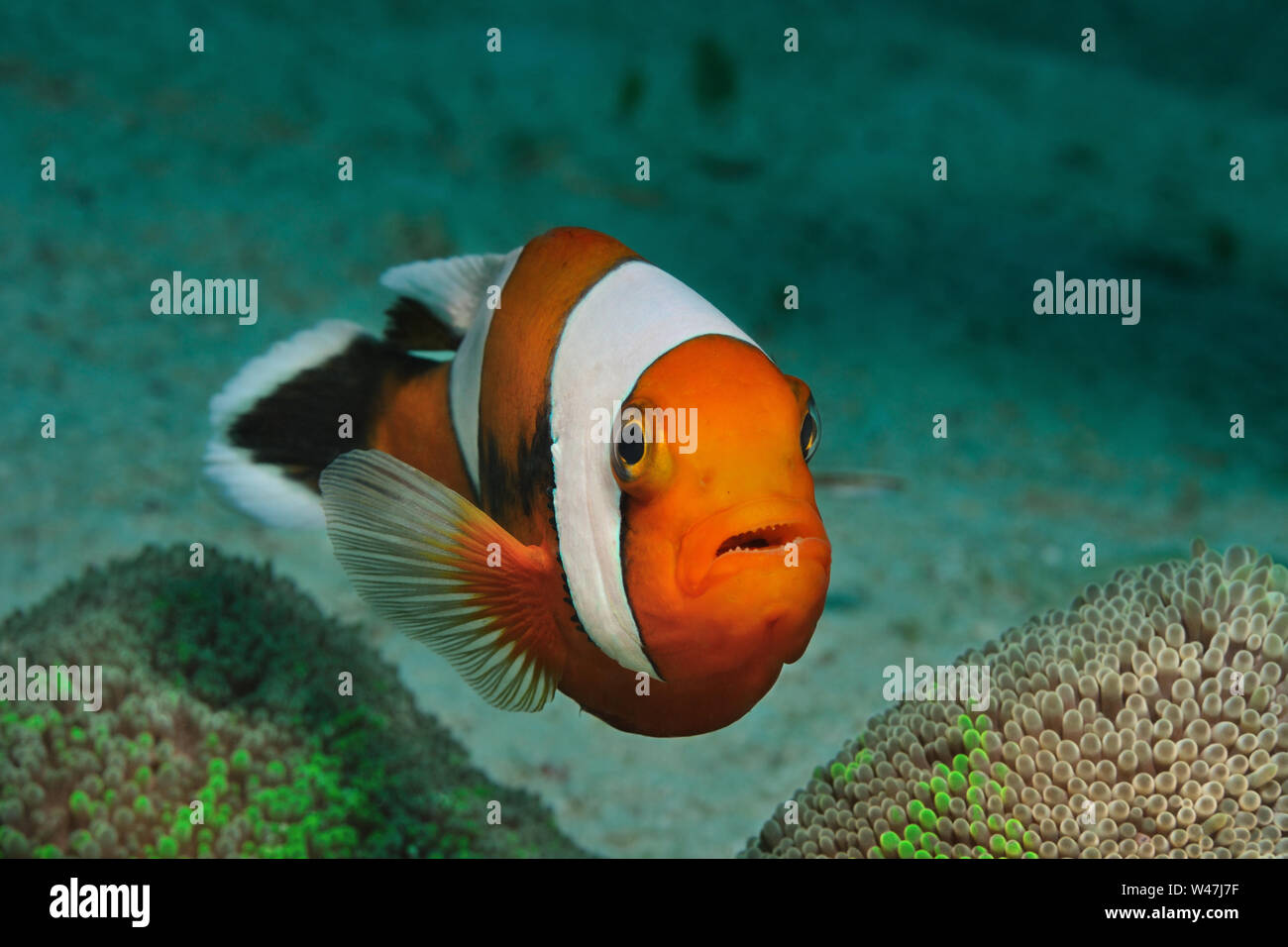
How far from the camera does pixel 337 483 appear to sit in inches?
51.6

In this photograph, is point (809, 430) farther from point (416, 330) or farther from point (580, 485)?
point (416, 330)

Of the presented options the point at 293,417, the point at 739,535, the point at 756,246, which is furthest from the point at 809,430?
the point at 756,246

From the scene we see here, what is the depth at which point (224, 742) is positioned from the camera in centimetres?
193

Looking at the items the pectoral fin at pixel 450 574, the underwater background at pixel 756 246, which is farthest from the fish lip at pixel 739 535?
the underwater background at pixel 756 246

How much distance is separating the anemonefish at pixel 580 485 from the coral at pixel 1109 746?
571 millimetres

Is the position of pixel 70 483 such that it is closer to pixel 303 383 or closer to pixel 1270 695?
pixel 303 383

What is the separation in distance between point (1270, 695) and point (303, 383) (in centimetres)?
184

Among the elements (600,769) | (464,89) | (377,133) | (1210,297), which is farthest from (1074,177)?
(600,769)

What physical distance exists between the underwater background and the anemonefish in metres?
1.89

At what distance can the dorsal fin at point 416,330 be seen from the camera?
1729 millimetres

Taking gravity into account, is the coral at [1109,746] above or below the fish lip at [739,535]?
below

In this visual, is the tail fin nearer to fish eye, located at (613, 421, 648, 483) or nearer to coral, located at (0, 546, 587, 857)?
coral, located at (0, 546, 587, 857)

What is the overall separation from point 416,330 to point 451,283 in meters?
0.16

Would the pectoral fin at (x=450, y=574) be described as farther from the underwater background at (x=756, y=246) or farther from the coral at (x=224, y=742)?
the underwater background at (x=756, y=246)
